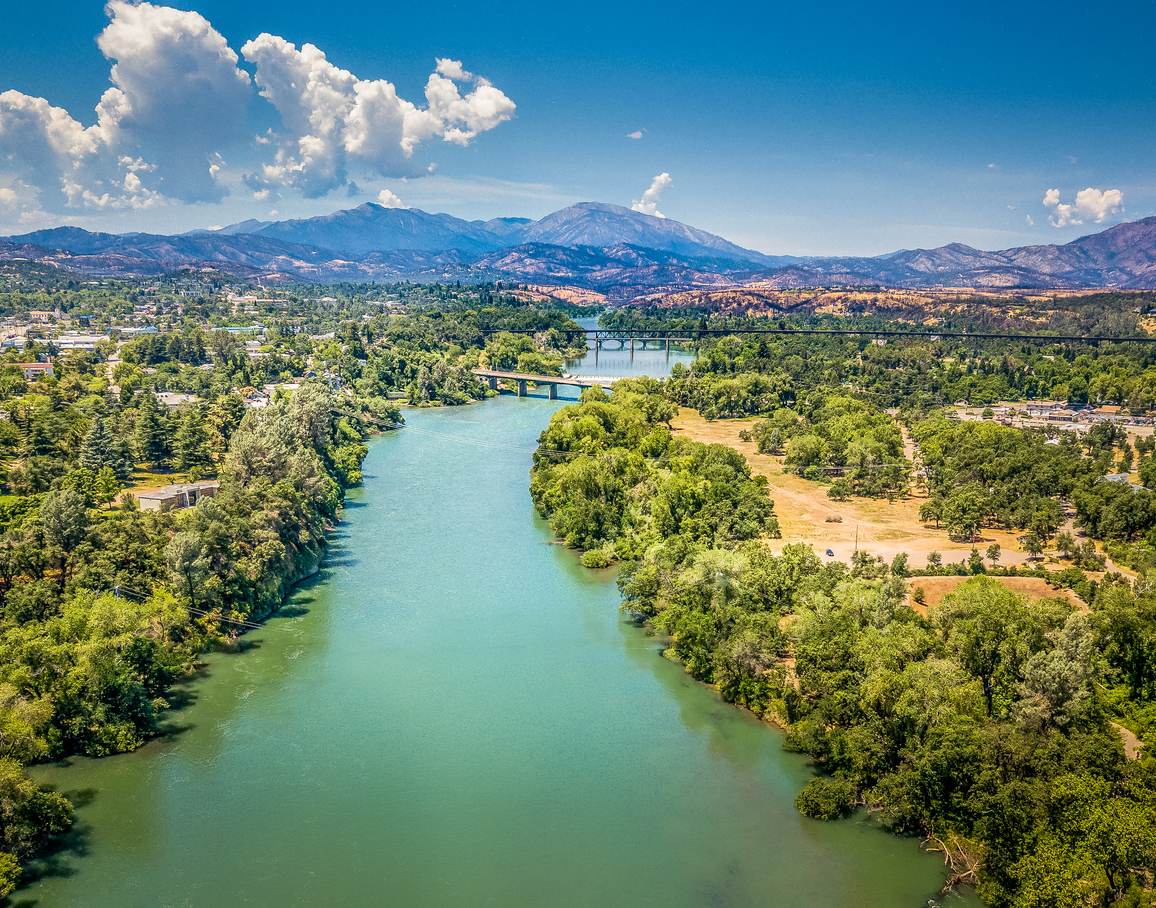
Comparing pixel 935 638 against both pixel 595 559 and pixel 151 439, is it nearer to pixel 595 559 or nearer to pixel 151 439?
pixel 595 559

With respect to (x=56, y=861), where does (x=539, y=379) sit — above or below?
above

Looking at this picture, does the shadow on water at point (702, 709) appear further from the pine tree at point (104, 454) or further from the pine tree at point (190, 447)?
the pine tree at point (104, 454)

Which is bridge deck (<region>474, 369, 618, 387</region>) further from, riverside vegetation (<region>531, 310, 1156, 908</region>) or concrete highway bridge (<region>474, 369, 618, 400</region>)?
riverside vegetation (<region>531, 310, 1156, 908</region>)

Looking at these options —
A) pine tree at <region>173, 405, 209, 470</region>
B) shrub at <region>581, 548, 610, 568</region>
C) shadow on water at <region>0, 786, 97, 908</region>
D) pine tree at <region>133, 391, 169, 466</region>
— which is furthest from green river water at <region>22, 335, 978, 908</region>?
pine tree at <region>133, 391, 169, 466</region>

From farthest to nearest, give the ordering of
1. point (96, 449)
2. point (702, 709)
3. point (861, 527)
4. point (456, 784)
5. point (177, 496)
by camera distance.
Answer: point (861, 527), point (96, 449), point (177, 496), point (702, 709), point (456, 784)

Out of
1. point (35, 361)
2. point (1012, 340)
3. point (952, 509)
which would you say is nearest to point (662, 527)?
point (952, 509)

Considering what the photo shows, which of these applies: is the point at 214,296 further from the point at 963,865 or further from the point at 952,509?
the point at 963,865

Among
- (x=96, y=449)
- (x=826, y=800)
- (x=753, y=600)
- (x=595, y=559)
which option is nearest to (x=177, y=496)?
(x=96, y=449)

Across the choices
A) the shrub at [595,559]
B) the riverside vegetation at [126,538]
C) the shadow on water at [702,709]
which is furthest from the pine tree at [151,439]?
the shadow on water at [702,709]
